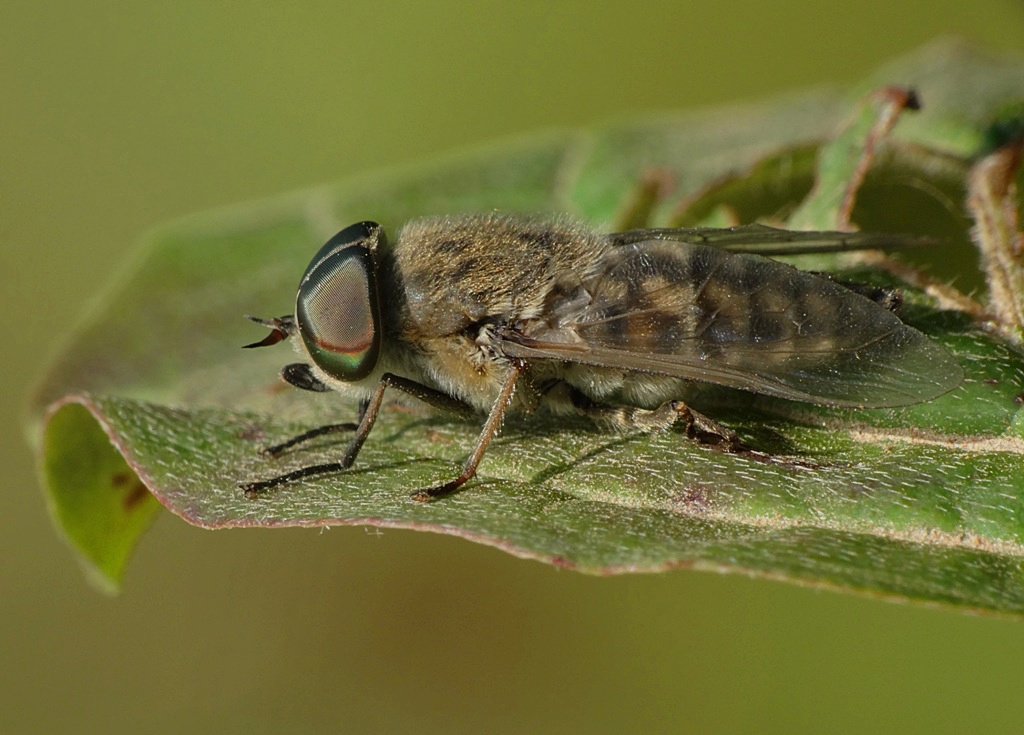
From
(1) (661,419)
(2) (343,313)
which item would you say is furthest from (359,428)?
(1) (661,419)

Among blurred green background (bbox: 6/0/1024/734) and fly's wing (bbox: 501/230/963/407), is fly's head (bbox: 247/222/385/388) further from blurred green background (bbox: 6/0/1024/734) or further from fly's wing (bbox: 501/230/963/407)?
blurred green background (bbox: 6/0/1024/734)

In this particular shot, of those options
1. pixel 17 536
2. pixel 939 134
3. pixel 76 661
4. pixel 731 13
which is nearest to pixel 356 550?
pixel 76 661

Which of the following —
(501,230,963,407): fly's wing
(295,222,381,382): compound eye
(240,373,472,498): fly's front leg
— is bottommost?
(240,373,472,498): fly's front leg

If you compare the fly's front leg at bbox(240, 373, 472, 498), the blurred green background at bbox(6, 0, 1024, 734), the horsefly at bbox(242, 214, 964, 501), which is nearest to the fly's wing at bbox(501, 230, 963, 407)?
the horsefly at bbox(242, 214, 964, 501)

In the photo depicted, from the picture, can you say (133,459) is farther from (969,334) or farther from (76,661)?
(76,661)

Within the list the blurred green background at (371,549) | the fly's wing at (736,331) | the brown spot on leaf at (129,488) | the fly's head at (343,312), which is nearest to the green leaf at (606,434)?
the brown spot on leaf at (129,488)

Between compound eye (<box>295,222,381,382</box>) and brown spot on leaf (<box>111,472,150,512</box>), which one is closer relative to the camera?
compound eye (<box>295,222,381,382</box>)

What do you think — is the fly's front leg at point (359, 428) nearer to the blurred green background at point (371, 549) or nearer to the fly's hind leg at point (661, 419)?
the blurred green background at point (371, 549)
